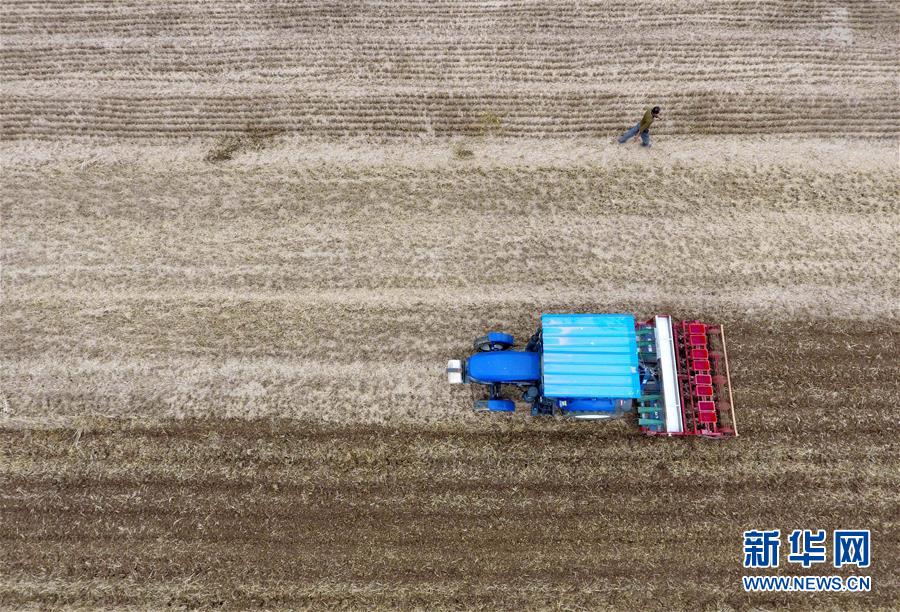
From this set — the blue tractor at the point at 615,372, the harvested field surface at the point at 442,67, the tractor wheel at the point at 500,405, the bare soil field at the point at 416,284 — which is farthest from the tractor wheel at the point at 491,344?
the harvested field surface at the point at 442,67

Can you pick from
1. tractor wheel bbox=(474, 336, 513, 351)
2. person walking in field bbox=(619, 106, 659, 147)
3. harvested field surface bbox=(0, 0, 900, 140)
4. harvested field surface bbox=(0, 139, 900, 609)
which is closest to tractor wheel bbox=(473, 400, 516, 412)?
harvested field surface bbox=(0, 139, 900, 609)

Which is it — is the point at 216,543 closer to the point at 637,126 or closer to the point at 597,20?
the point at 637,126

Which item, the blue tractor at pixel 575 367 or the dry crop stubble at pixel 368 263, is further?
the dry crop stubble at pixel 368 263

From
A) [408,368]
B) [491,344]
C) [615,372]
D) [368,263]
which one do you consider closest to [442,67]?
[368,263]

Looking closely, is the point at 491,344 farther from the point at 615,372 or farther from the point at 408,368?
the point at 615,372

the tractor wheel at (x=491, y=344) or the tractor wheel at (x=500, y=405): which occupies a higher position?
the tractor wheel at (x=491, y=344)

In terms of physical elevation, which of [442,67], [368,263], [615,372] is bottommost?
[615,372]

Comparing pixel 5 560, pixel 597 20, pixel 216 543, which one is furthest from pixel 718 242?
pixel 5 560

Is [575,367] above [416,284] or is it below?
below

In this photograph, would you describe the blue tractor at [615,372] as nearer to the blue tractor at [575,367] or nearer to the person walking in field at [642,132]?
the blue tractor at [575,367]
